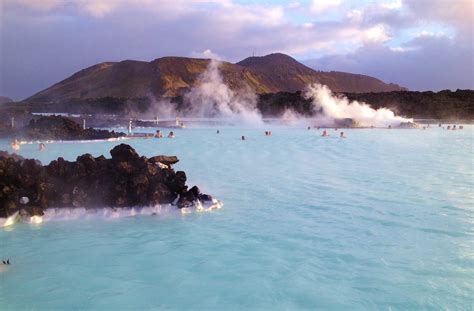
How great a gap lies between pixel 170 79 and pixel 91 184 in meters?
120

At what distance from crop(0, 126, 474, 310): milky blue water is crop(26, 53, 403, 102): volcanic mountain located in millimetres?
99298

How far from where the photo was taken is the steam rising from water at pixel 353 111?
38419mm

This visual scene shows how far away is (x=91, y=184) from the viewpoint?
8031 millimetres

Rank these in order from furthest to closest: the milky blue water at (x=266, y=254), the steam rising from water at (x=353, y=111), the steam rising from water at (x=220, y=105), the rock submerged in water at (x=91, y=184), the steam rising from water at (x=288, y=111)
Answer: the steam rising from water at (x=220, y=105) < the steam rising from water at (x=288, y=111) < the steam rising from water at (x=353, y=111) < the rock submerged in water at (x=91, y=184) < the milky blue water at (x=266, y=254)

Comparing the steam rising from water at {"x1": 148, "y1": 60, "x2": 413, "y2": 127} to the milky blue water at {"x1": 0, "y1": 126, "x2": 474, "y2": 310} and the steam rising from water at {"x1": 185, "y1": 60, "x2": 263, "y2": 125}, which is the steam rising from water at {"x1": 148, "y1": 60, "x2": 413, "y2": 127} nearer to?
the steam rising from water at {"x1": 185, "y1": 60, "x2": 263, "y2": 125}

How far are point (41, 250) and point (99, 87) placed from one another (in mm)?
126311

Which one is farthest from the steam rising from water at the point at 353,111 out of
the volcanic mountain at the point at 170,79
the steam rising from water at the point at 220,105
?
the volcanic mountain at the point at 170,79

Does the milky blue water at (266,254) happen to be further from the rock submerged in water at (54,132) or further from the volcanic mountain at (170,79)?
the volcanic mountain at (170,79)

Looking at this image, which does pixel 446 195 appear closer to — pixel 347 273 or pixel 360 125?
pixel 347 273

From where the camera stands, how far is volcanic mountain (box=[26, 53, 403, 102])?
119 metres

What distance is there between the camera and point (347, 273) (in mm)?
5254

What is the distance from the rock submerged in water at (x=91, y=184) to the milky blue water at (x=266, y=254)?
43 cm

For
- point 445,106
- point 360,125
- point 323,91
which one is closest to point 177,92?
point 323,91

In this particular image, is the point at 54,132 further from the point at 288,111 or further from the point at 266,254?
the point at 288,111
